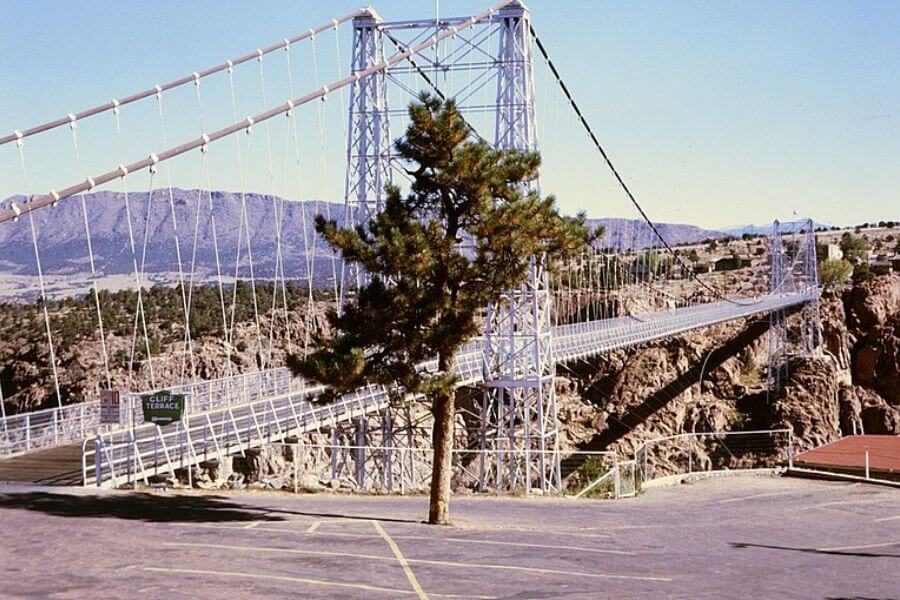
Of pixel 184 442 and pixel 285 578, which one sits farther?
pixel 184 442

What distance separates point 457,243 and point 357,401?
11.3m

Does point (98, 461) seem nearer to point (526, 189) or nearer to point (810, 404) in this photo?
point (526, 189)

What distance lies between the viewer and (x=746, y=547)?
15.5 meters

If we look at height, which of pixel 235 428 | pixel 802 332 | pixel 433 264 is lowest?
pixel 235 428

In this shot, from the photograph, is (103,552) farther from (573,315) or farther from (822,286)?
(822,286)

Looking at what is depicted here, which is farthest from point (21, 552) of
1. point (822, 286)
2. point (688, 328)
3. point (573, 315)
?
point (822, 286)

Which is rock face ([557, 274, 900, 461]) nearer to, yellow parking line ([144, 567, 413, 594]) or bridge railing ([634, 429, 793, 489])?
bridge railing ([634, 429, 793, 489])

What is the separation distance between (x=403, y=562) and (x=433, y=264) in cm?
492

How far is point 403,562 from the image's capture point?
12922 mm

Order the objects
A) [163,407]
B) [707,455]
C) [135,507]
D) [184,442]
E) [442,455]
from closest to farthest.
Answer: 1. [135,507]
2. [442,455]
3. [163,407]
4. [184,442]
5. [707,455]

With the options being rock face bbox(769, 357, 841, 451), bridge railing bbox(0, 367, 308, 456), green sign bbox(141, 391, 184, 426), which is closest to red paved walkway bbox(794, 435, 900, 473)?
bridge railing bbox(0, 367, 308, 456)

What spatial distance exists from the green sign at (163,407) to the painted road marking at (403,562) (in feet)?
13.0

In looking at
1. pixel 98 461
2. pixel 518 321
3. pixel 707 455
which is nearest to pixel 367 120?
pixel 518 321

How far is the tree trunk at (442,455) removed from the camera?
16.5 meters
